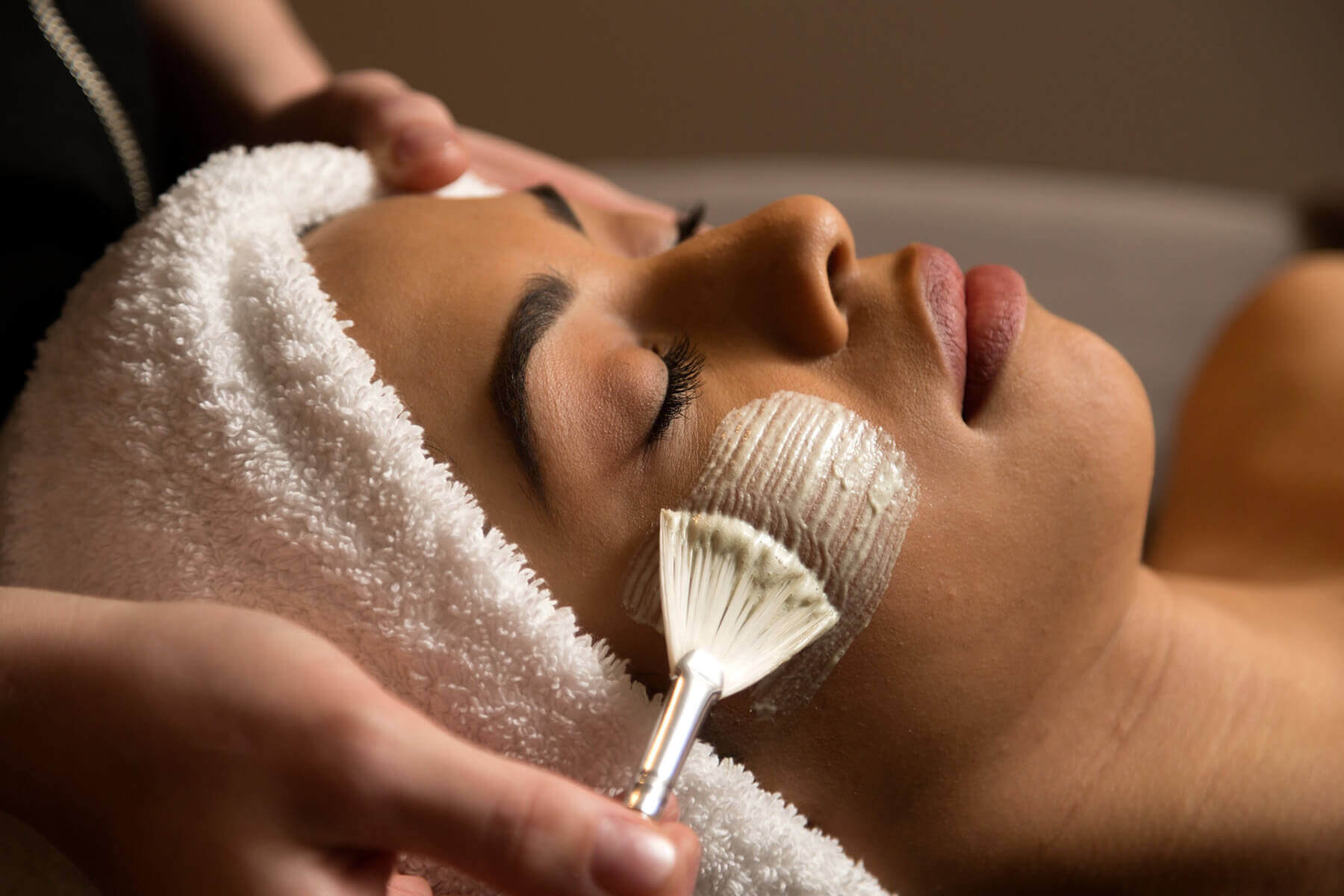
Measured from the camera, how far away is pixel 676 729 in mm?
538

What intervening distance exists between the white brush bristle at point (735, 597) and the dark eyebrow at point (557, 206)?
0.91 ft

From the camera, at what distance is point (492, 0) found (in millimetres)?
1855

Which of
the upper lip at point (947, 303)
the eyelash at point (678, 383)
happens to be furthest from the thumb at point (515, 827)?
the upper lip at point (947, 303)

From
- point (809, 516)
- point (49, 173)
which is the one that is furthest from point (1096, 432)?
point (49, 173)

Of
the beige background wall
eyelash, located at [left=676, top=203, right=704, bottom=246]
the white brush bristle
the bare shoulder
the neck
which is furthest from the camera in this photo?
the beige background wall

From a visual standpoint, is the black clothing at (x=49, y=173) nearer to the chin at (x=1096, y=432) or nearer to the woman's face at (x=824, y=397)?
the woman's face at (x=824, y=397)

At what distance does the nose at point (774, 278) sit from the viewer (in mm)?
664

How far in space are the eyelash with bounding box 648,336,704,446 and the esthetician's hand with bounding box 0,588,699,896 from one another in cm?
24

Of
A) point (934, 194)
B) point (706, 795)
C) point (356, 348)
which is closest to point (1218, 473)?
point (934, 194)

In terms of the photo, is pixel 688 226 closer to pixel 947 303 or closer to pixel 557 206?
pixel 557 206

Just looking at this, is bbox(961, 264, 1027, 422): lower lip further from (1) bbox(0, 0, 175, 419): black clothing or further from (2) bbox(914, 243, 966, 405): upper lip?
(1) bbox(0, 0, 175, 419): black clothing

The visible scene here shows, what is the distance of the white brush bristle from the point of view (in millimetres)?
584

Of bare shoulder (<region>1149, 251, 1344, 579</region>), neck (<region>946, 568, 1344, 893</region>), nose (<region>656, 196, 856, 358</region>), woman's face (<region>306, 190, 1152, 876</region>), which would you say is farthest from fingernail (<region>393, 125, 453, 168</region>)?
bare shoulder (<region>1149, 251, 1344, 579</region>)

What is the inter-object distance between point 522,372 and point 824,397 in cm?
20
